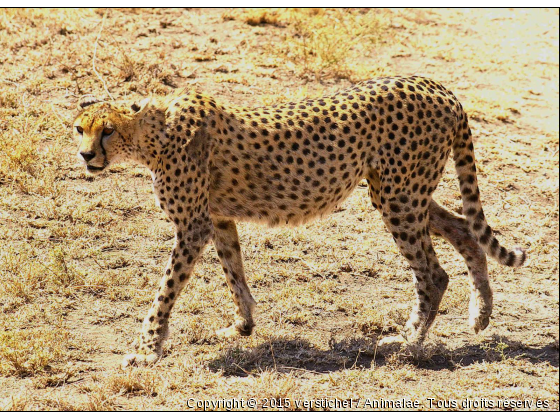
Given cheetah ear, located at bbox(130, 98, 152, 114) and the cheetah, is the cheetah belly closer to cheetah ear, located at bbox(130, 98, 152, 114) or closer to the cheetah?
the cheetah

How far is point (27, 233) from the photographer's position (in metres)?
6.64

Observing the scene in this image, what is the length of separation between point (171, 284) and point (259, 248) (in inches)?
69.8

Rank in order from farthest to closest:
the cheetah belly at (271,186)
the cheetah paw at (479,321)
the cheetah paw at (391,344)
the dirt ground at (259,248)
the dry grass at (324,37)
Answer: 1. the dry grass at (324,37)
2. the cheetah paw at (479,321)
3. the cheetah paw at (391,344)
4. the cheetah belly at (271,186)
5. the dirt ground at (259,248)

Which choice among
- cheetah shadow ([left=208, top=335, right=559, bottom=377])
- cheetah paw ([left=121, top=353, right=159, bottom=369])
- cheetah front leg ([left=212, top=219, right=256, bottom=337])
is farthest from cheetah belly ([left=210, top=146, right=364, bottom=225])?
cheetah paw ([left=121, top=353, right=159, bottom=369])

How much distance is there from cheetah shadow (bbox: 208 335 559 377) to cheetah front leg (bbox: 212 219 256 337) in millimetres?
246

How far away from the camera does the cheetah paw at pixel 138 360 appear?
516 cm

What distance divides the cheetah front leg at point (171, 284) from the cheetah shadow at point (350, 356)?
410mm

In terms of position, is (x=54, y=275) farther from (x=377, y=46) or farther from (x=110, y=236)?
(x=377, y=46)

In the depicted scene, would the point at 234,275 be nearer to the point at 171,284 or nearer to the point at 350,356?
the point at 171,284

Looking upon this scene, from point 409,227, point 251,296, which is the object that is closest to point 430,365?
point 409,227

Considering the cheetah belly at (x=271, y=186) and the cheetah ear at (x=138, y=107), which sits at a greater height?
the cheetah ear at (x=138, y=107)

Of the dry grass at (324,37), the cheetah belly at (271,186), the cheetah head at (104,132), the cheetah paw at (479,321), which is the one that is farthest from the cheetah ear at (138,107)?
the dry grass at (324,37)

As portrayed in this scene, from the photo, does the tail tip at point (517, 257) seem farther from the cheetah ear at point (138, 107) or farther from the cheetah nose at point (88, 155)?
the cheetah nose at point (88, 155)

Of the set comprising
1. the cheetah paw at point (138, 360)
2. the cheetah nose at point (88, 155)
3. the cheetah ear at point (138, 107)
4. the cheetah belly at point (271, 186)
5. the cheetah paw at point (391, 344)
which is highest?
the cheetah ear at point (138, 107)
